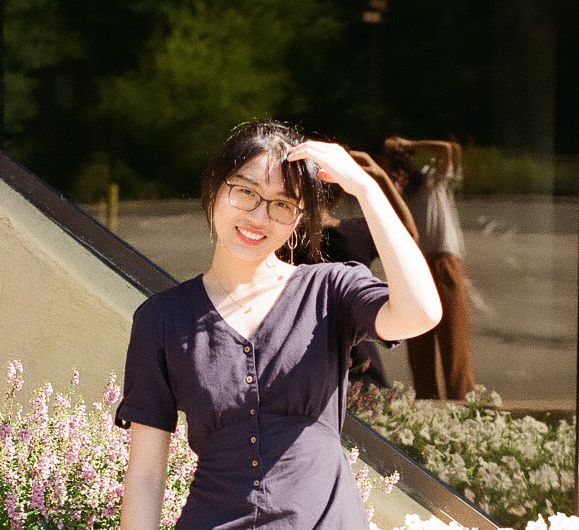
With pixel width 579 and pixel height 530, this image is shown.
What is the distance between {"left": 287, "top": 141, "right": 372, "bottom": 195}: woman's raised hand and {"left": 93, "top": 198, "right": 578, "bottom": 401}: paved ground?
2.32 m

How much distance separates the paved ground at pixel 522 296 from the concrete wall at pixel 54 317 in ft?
3.59

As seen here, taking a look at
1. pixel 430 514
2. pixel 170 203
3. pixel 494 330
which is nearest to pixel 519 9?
pixel 494 330

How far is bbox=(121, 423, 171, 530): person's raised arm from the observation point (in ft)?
6.51

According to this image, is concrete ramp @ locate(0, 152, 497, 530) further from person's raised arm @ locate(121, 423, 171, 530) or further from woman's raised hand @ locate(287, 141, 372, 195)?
woman's raised hand @ locate(287, 141, 372, 195)

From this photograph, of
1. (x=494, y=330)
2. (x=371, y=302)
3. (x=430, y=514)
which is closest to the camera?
(x=371, y=302)

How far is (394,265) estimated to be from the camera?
1.85 metres

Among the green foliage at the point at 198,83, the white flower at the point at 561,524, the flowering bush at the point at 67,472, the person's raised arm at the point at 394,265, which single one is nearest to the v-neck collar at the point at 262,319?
the person's raised arm at the point at 394,265

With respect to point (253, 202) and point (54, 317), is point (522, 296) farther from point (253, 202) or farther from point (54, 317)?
point (253, 202)

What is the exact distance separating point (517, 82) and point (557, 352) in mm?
1037

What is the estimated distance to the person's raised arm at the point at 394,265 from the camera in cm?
184

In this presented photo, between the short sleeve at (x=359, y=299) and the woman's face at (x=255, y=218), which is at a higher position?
the woman's face at (x=255, y=218)

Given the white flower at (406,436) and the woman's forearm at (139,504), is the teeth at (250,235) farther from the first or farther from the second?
the white flower at (406,436)

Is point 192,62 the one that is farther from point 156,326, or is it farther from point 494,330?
point 156,326

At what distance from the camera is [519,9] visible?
4.08 metres
